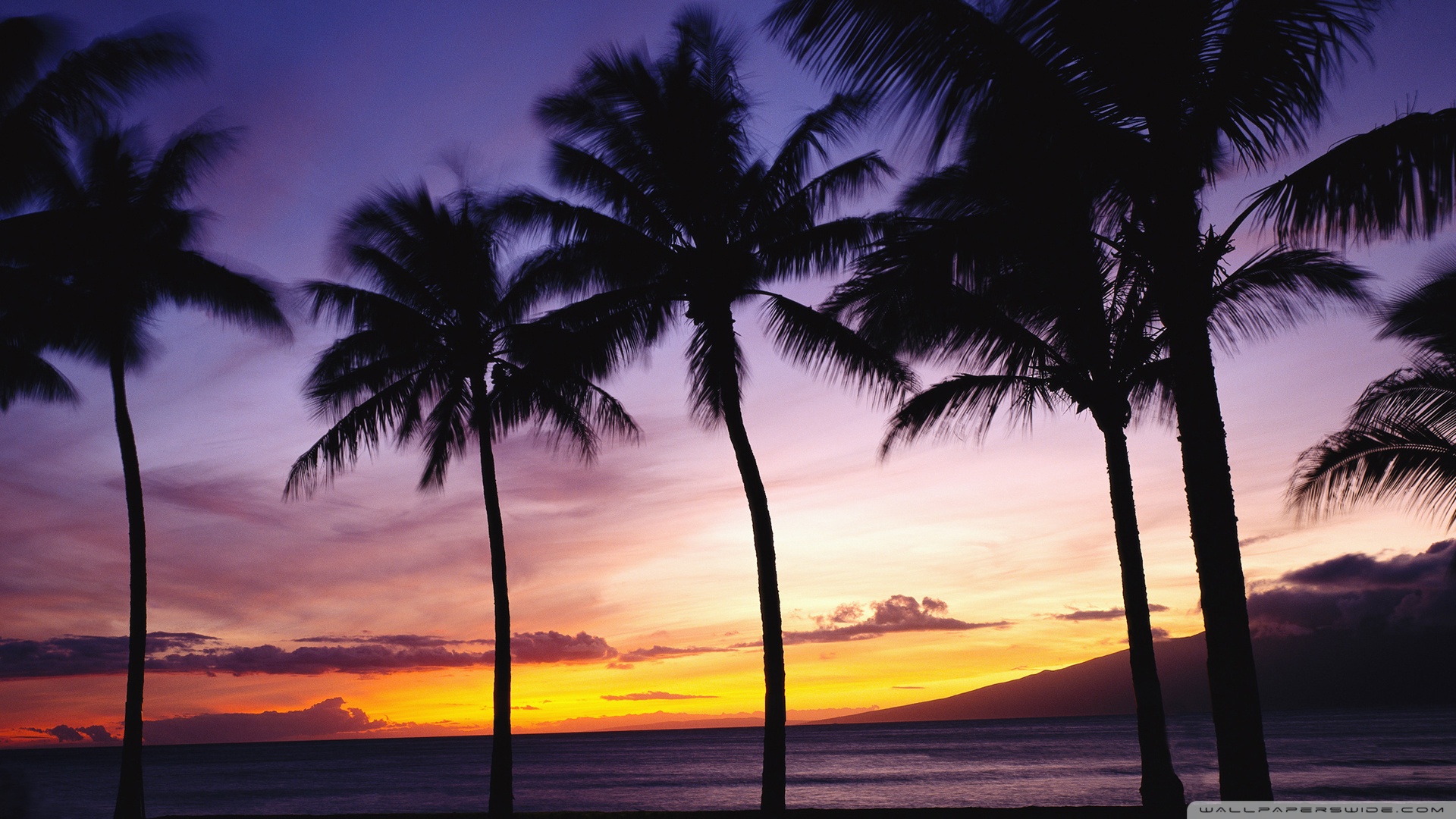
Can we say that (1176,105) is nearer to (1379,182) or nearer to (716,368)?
(1379,182)

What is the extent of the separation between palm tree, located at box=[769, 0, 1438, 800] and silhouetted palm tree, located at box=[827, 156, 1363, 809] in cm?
60

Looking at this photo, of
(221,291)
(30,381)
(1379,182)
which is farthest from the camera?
(30,381)

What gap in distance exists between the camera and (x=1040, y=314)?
1140cm

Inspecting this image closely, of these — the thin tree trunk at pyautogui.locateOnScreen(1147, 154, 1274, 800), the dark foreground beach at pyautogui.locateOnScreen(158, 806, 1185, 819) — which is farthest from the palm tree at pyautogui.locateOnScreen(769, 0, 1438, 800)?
the dark foreground beach at pyautogui.locateOnScreen(158, 806, 1185, 819)

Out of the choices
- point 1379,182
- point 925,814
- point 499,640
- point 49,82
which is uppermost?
point 49,82

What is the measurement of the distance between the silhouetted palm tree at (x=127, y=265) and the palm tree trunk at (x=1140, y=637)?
44.8 feet

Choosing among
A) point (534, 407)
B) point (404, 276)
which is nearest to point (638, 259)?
point (534, 407)

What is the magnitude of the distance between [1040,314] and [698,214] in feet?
17.3

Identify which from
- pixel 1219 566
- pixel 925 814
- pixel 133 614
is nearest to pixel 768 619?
pixel 925 814

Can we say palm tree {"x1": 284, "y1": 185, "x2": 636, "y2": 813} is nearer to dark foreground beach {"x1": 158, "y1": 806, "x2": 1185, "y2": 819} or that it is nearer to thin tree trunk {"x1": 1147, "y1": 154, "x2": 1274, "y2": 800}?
dark foreground beach {"x1": 158, "y1": 806, "x2": 1185, "y2": 819}

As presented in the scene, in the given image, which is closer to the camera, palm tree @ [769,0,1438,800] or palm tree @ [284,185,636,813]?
palm tree @ [769,0,1438,800]

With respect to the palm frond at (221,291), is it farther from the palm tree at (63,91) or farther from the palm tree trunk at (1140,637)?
the palm tree trunk at (1140,637)

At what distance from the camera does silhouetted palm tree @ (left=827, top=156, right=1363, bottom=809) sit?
7.77 meters

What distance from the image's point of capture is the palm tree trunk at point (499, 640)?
1452 centimetres
